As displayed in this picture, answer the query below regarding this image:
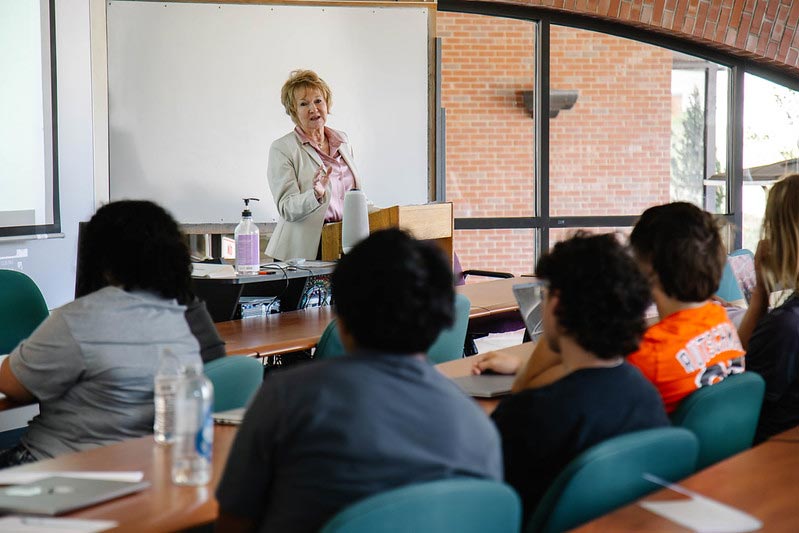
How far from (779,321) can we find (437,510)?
65.2 inches

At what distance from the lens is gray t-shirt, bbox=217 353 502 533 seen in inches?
53.5

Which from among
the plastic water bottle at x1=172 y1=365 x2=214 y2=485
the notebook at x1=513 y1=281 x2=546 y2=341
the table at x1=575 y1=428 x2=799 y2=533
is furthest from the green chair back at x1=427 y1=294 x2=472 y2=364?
the plastic water bottle at x1=172 y1=365 x2=214 y2=485

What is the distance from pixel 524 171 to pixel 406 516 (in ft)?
23.0

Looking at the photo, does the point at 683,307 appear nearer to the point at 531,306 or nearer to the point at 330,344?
the point at 531,306

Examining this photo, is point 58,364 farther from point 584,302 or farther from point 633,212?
point 633,212

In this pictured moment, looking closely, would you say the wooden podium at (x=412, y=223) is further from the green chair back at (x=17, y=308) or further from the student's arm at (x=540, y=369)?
the student's arm at (x=540, y=369)

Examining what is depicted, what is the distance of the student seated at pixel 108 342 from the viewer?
85.2 inches

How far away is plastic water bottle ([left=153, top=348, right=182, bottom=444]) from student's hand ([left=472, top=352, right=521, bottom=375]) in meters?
0.87

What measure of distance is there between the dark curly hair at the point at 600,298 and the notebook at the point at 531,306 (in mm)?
1283

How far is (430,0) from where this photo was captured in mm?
6277

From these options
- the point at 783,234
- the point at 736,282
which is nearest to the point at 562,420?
the point at 783,234

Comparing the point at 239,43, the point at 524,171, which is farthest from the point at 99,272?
the point at 524,171

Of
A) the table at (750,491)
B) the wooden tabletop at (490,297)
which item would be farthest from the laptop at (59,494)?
the wooden tabletop at (490,297)

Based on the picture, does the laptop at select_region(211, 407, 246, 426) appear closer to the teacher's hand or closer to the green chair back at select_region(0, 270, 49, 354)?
the green chair back at select_region(0, 270, 49, 354)
